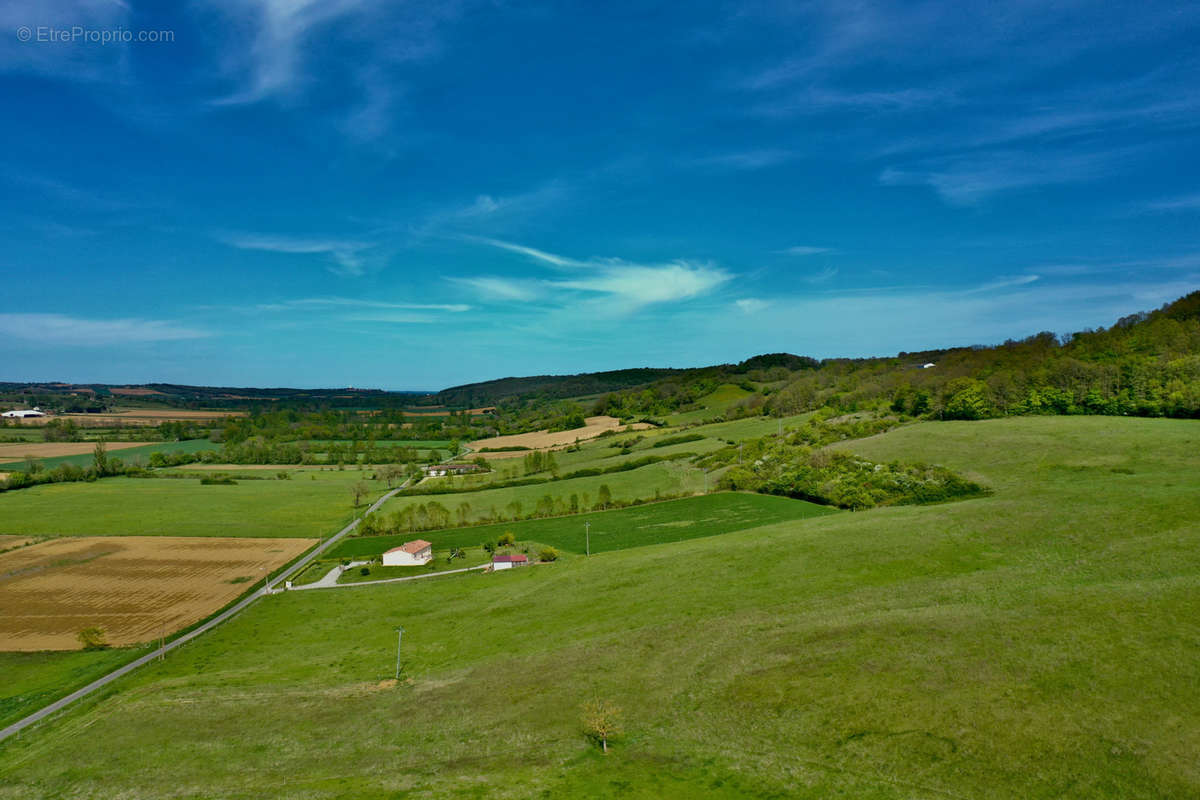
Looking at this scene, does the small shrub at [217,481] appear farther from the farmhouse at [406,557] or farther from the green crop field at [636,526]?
the farmhouse at [406,557]

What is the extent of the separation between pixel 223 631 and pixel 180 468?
13339 cm

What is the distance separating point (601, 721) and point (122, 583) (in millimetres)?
67002

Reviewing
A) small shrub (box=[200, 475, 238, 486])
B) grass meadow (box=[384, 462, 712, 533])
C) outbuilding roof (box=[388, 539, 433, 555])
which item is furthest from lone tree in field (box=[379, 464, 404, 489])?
outbuilding roof (box=[388, 539, 433, 555])

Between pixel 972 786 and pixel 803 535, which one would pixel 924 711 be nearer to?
pixel 972 786

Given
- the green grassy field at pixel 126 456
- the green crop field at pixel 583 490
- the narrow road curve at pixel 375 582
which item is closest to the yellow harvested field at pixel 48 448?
the green grassy field at pixel 126 456

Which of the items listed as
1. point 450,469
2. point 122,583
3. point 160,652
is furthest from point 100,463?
point 160,652

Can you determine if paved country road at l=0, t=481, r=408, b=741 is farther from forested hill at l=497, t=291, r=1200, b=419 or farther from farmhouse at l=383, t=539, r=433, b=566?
forested hill at l=497, t=291, r=1200, b=419

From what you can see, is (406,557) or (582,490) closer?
(406,557)

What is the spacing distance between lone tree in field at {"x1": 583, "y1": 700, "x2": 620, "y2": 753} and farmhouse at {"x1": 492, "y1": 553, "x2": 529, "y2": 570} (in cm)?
3918

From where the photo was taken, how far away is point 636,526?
79812 millimetres

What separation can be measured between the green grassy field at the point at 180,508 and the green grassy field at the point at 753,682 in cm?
4956

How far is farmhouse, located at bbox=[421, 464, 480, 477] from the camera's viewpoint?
461ft

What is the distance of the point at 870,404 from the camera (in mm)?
140375

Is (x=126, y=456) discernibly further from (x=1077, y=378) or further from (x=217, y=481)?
(x=1077, y=378)
